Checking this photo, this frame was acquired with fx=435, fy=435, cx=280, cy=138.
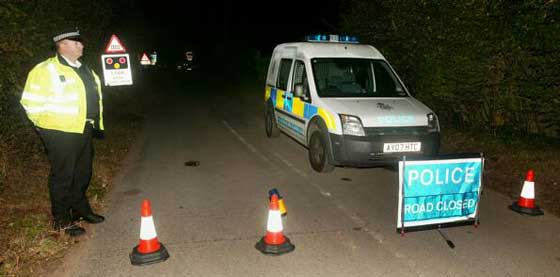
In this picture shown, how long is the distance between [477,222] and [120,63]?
10892 millimetres

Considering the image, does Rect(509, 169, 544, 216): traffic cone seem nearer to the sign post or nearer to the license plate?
the license plate

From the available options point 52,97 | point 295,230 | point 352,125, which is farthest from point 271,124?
point 52,97

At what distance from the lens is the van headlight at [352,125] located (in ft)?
21.0

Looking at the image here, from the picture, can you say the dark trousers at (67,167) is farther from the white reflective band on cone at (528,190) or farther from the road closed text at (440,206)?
the white reflective band on cone at (528,190)

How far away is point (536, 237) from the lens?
474cm

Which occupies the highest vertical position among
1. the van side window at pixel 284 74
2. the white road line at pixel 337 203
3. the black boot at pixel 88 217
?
the van side window at pixel 284 74

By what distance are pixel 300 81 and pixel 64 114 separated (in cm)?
454

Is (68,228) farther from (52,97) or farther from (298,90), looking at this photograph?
(298,90)

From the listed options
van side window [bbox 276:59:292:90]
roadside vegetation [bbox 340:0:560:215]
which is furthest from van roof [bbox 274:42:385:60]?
roadside vegetation [bbox 340:0:560:215]

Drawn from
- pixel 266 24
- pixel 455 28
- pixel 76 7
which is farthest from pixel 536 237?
pixel 266 24

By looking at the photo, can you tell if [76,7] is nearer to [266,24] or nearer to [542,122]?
[542,122]

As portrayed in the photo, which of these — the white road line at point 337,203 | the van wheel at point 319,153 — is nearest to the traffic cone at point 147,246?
the white road line at point 337,203

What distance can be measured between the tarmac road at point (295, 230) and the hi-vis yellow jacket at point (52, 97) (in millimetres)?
1288

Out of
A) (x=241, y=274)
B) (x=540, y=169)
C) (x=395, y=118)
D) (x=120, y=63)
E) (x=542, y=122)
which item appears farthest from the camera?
(x=120, y=63)
